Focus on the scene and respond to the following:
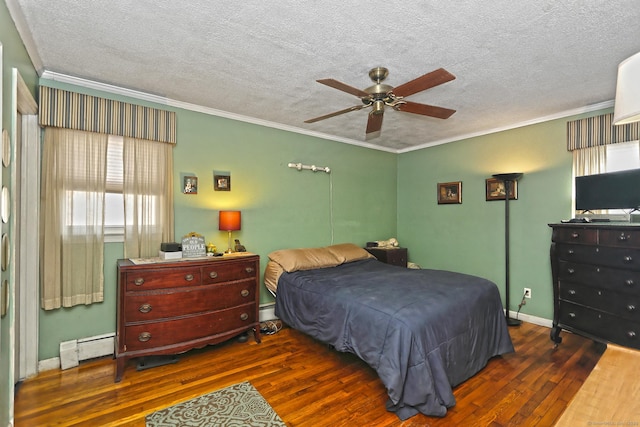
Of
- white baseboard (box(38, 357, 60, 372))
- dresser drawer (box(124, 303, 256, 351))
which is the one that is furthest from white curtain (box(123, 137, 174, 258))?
white baseboard (box(38, 357, 60, 372))

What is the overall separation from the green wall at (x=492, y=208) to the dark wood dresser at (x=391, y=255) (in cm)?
45

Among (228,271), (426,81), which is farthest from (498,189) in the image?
(228,271)

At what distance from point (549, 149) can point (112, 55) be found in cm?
451

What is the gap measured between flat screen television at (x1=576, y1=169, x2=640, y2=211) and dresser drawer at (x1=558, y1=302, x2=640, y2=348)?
1044mm

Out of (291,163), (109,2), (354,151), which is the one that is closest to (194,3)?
(109,2)

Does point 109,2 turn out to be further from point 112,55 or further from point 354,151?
point 354,151

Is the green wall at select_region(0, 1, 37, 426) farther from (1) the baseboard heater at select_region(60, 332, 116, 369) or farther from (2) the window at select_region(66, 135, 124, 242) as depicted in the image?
(2) the window at select_region(66, 135, 124, 242)

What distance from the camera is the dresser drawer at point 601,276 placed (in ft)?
8.22

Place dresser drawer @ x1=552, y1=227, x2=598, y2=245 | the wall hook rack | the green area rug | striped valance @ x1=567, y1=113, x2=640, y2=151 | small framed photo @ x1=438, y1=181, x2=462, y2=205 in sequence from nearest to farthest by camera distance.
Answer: the green area rug, dresser drawer @ x1=552, y1=227, x2=598, y2=245, striped valance @ x1=567, y1=113, x2=640, y2=151, the wall hook rack, small framed photo @ x1=438, y1=181, x2=462, y2=205

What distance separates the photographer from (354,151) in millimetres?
4762

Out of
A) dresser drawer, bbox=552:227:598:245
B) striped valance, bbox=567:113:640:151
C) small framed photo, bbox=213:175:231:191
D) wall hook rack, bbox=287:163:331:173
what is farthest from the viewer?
wall hook rack, bbox=287:163:331:173

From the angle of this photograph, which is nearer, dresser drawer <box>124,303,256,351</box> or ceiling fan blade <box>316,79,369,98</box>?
ceiling fan blade <box>316,79,369,98</box>

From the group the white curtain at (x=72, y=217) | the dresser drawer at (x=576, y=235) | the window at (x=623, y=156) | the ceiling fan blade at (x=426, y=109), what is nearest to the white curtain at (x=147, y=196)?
the white curtain at (x=72, y=217)

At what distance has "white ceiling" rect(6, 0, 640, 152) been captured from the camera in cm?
178
